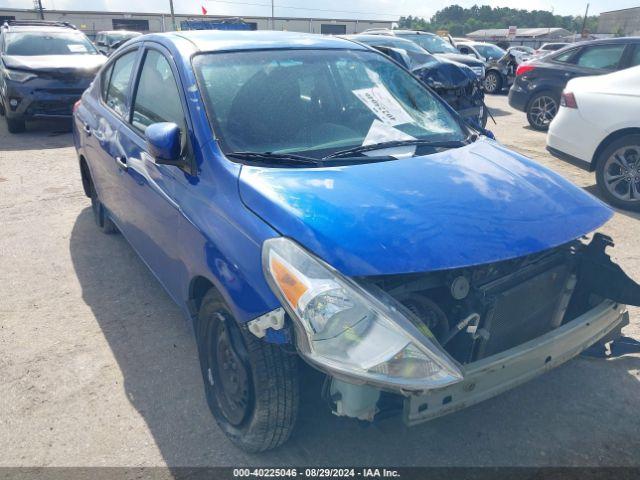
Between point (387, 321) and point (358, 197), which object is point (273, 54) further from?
point (387, 321)

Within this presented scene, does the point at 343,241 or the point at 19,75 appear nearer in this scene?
the point at 343,241

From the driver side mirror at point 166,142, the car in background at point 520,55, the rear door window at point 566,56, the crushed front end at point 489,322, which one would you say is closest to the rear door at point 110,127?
the driver side mirror at point 166,142

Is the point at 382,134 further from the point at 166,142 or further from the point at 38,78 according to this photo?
the point at 38,78

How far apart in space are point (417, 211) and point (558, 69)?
840 centimetres

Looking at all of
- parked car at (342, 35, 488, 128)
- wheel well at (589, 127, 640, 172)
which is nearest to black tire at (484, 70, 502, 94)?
parked car at (342, 35, 488, 128)

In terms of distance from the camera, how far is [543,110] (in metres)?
9.47

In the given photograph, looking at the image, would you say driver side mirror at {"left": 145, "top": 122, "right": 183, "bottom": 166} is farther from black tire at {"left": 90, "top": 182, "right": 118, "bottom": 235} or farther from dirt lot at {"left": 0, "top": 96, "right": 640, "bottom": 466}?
black tire at {"left": 90, "top": 182, "right": 118, "bottom": 235}

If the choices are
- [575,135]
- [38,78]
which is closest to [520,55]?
Result: [575,135]

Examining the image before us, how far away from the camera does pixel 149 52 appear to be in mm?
3223

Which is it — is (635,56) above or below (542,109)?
above

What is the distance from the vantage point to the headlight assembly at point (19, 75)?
8.62 meters

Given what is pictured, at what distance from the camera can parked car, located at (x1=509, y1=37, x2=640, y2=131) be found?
8211 mm

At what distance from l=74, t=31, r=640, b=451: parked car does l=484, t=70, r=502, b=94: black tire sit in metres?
13.7

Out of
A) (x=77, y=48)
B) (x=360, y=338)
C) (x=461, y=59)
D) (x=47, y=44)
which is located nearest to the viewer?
(x=360, y=338)
